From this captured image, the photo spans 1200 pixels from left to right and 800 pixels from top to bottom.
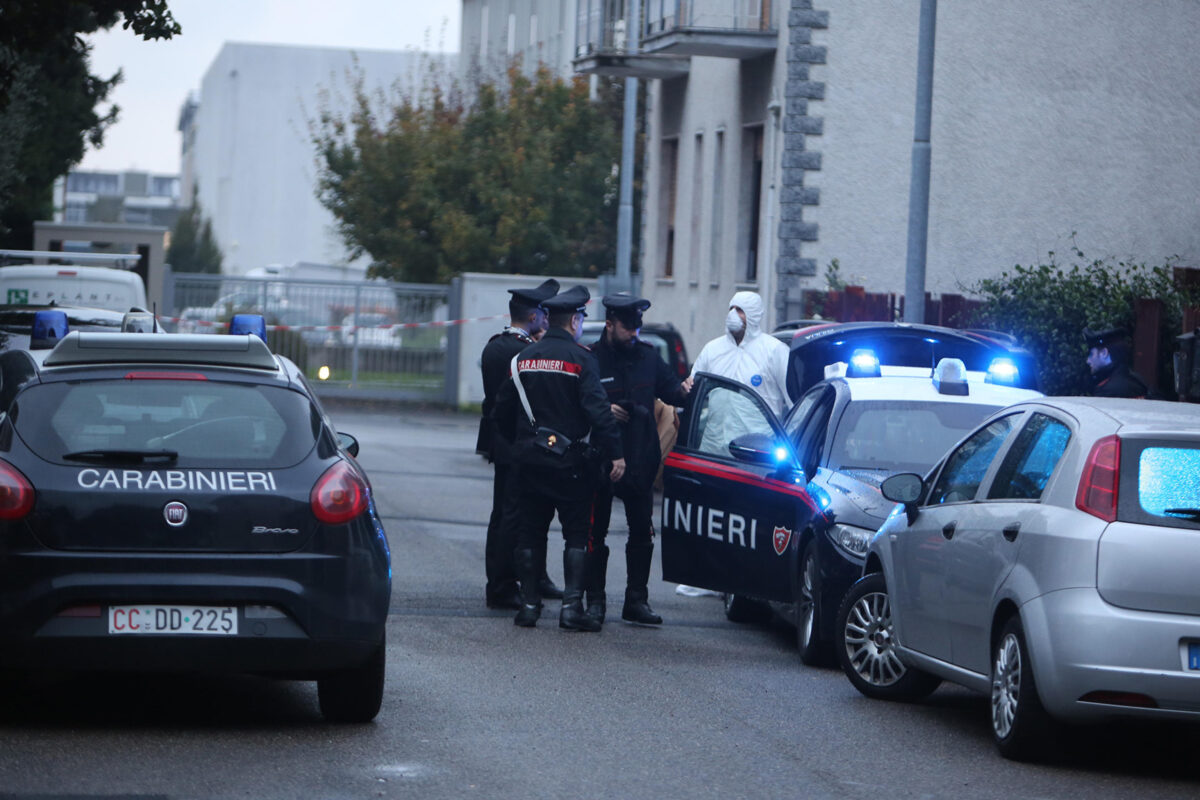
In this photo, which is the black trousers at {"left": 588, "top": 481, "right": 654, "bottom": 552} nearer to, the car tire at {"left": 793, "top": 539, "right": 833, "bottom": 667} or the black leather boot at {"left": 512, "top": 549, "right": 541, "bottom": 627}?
the black leather boot at {"left": 512, "top": 549, "right": 541, "bottom": 627}

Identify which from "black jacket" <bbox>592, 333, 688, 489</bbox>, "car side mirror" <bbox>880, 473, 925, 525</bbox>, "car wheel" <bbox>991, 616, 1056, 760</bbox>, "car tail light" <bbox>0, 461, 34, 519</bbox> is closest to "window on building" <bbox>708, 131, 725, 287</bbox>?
"black jacket" <bbox>592, 333, 688, 489</bbox>

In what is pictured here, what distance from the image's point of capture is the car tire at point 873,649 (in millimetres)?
9195

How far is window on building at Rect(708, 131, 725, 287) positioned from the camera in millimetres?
29422

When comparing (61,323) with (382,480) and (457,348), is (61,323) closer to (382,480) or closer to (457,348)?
(382,480)

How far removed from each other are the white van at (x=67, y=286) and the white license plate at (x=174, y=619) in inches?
662

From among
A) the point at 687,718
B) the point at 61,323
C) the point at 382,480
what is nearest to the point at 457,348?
the point at 382,480

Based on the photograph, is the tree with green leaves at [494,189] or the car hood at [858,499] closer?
the car hood at [858,499]

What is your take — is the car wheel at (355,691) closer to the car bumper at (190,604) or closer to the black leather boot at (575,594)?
the car bumper at (190,604)

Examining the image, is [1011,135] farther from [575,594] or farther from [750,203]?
[575,594]

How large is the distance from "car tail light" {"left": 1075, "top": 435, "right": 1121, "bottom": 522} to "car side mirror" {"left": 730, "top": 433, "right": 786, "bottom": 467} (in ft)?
11.9

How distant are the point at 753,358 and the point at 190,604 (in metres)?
6.89

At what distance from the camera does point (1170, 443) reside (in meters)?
7.34

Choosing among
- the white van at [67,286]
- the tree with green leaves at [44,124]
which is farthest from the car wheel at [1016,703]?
the white van at [67,286]

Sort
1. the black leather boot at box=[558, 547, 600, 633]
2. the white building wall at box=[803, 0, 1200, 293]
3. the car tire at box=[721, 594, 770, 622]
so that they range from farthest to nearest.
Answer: the white building wall at box=[803, 0, 1200, 293] → the car tire at box=[721, 594, 770, 622] → the black leather boot at box=[558, 547, 600, 633]
